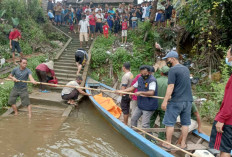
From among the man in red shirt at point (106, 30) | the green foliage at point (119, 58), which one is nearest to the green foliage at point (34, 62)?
the green foliage at point (119, 58)

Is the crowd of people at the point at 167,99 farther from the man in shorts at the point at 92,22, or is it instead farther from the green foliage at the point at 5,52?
the man in shorts at the point at 92,22

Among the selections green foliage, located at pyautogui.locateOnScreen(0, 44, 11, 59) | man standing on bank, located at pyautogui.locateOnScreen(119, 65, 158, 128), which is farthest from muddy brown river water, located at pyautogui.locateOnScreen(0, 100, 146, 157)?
green foliage, located at pyautogui.locateOnScreen(0, 44, 11, 59)

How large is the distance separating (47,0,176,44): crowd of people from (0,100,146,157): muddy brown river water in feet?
21.3

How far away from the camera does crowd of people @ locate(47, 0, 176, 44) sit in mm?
12203

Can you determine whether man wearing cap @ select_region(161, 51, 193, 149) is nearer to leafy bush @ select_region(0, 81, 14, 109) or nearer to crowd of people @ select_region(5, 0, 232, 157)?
crowd of people @ select_region(5, 0, 232, 157)

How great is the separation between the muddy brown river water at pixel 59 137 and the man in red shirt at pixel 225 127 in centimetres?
181

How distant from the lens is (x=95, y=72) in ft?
34.0

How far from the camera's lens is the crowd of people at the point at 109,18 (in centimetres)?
1220

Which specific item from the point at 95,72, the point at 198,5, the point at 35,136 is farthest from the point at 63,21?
the point at 35,136

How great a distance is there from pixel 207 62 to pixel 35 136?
726 centimetres

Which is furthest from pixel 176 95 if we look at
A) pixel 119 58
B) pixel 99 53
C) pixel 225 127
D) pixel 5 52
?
pixel 5 52

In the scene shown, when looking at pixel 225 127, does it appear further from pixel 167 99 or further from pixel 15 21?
pixel 15 21

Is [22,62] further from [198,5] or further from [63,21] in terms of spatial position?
[63,21]

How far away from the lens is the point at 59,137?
17.8 feet
